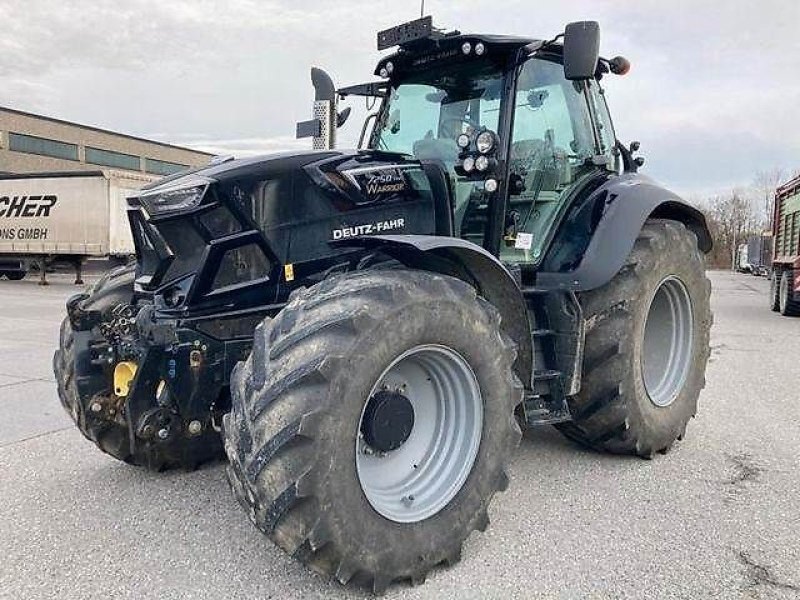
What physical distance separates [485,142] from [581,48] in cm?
69

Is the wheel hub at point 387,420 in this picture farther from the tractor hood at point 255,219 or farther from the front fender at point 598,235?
the front fender at point 598,235

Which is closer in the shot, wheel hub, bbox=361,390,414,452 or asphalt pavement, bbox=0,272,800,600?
asphalt pavement, bbox=0,272,800,600

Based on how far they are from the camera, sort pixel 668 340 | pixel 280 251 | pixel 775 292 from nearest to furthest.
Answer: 1. pixel 280 251
2. pixel 668 340
3. pixel 775 292

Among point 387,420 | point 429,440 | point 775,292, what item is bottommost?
point 775,292

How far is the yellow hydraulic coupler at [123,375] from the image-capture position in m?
3.45

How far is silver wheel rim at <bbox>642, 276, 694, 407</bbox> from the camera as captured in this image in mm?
4844

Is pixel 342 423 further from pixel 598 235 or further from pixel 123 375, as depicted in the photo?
pixel 598 235

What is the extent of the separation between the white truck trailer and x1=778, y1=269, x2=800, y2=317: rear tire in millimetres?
Result: 16410

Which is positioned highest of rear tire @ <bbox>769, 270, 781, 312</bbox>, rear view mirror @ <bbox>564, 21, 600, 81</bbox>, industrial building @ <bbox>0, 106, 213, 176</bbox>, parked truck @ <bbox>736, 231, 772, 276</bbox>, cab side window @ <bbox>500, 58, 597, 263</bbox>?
industrial building @ <bbox>0, 106, 213, 176</bbox>

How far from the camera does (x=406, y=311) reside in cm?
284

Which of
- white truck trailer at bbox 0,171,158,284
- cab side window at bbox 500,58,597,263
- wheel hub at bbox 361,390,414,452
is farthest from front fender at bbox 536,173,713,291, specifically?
white truck trailer at bbox 0,171,158,284

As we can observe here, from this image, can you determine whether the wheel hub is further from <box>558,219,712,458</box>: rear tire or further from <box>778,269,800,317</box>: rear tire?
<box>778,269,800,317</box>: rear tire

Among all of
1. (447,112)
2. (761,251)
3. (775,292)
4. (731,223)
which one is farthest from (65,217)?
(731,223)

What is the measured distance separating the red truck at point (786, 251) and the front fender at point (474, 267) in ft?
39.5
